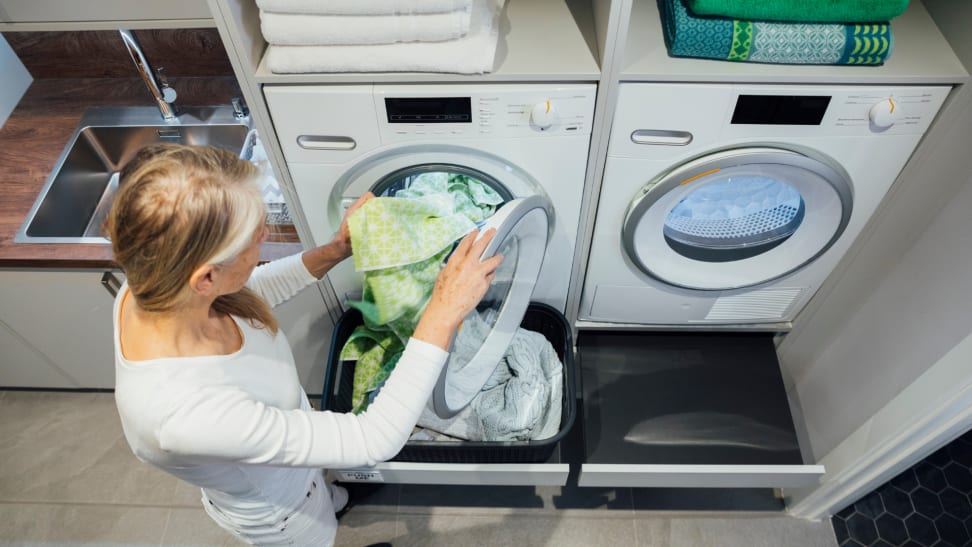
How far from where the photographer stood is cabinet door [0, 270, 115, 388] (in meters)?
1.60

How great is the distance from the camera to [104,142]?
179cm

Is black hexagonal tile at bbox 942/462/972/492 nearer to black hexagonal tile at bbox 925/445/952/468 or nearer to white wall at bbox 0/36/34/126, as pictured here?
black hexagonal tile at bbox 925/445/952/468

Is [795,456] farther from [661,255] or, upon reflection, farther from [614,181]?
[614,181]

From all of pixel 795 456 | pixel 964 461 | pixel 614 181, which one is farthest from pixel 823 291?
pixel 614 181

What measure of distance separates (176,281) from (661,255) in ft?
3.75

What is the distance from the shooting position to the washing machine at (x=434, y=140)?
122 centimetres

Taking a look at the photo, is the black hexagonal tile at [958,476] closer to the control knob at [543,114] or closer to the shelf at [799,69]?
the shelf at [799,69]

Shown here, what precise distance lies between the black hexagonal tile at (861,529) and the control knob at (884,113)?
1.17 m

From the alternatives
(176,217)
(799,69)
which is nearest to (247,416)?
(176,217)

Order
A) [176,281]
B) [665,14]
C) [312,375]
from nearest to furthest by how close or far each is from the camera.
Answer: [176,281] < [665,14] < [312,375]

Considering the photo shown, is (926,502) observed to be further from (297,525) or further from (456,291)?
(297,525)

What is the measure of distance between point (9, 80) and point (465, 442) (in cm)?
165

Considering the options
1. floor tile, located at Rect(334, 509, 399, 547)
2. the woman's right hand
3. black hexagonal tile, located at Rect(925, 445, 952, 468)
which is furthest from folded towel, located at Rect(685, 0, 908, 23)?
floor tile, located at Rect(334, 509, 399, 547)

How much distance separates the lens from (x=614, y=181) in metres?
1.40
